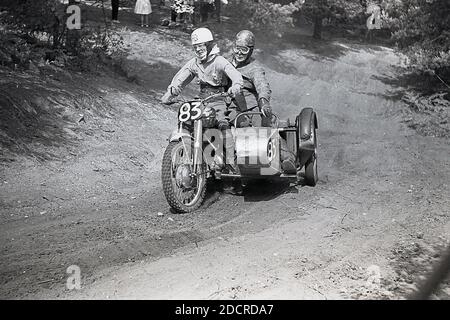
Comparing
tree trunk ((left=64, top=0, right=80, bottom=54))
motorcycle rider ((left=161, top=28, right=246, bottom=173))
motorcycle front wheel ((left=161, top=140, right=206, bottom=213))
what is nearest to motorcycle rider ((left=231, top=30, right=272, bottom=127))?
motorcycle rider ((left=161, top=28, right=246, bottom=173))

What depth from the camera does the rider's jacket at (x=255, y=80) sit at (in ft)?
23.0

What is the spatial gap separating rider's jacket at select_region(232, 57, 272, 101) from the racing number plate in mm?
1133

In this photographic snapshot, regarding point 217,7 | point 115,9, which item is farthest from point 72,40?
point 217,7

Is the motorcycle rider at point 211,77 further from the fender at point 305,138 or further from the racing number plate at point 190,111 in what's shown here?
the fender at point 305,138

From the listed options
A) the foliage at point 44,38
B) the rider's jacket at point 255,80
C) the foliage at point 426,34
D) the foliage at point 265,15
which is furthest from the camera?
the foliage at point 265,15

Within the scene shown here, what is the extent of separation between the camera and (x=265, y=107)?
6.70 metres

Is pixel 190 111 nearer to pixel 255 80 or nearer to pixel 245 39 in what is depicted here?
pixel 255 80

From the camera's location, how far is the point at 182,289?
398 centimetres

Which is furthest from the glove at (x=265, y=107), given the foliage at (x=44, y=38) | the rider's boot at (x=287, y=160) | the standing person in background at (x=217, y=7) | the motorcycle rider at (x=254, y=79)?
the standing person in background at (x=217, y=7)

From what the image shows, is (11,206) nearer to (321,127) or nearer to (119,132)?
(119,132)

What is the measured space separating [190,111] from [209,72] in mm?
1041

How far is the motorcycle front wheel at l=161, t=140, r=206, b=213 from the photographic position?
592cm

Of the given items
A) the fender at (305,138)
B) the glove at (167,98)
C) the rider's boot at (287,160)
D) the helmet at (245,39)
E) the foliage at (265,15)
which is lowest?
the rider's boot at (287,160)

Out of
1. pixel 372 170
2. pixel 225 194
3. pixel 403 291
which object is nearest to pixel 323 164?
pixel 372 170
